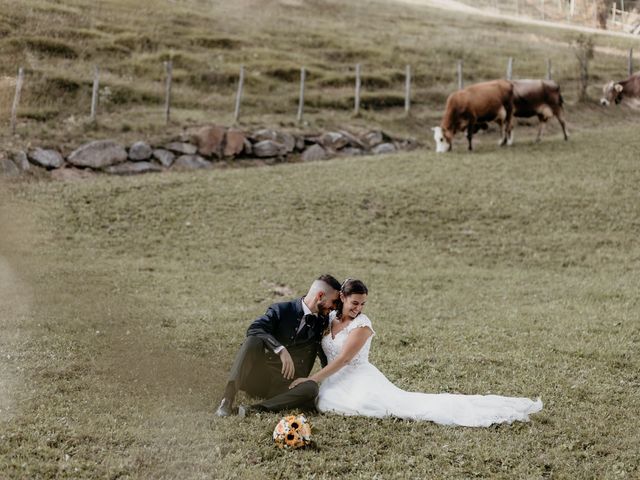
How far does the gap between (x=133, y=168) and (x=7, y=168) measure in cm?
417

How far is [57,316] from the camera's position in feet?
39.9

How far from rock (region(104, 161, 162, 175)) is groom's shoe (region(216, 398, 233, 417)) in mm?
18272

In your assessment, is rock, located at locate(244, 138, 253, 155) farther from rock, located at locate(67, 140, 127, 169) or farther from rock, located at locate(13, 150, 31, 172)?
rock, located at locate(13, 150, 31, 172)

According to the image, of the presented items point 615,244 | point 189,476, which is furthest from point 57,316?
point 615,244

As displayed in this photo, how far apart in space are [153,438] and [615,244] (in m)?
15.4

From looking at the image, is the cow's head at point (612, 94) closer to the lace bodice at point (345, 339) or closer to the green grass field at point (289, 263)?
the green grass field at point (289, 263)

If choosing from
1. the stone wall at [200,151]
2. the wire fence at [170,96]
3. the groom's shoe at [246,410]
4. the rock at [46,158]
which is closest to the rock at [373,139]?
the stone wall at [200,151]

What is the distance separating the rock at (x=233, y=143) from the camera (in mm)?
27203

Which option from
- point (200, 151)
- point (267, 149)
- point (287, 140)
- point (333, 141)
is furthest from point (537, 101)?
point (200, 151)

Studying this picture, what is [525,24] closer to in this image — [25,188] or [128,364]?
[25,188]

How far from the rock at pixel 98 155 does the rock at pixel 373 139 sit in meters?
10.1

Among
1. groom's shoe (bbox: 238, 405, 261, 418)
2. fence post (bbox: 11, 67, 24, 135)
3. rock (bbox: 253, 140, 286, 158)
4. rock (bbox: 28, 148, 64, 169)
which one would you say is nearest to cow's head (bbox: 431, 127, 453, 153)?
rock (bbox: 253, 140, 286, 158)

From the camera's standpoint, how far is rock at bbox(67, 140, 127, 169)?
80.5 feet

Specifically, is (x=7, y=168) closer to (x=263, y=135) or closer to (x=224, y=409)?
(x=263, y=135)
